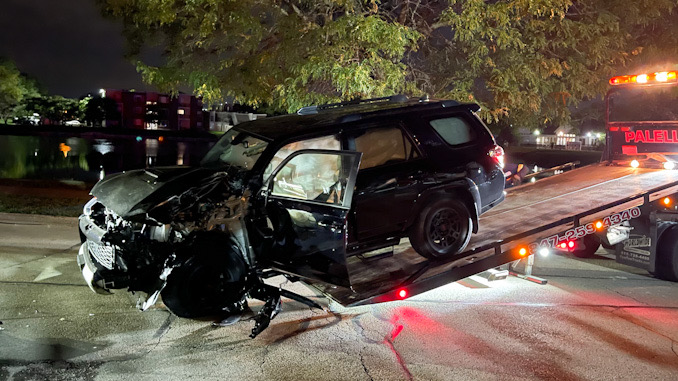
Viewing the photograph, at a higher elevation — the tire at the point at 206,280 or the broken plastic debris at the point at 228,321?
the tire at the point at 206,280

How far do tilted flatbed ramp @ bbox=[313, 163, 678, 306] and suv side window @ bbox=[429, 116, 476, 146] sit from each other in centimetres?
118

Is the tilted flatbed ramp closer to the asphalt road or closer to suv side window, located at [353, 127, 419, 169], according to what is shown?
the asphalt road

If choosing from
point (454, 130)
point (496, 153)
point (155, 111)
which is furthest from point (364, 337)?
point (155, 111)

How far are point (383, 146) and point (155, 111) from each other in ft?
434

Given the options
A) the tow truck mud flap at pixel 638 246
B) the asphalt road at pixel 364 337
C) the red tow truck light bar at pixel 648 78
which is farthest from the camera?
the red tow truck light bar at pixel 648 78

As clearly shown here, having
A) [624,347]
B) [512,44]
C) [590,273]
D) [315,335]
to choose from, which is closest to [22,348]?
[315,335]

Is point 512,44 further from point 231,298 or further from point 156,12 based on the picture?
point 231,298

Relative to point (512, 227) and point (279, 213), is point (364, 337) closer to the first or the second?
point (279, 213)

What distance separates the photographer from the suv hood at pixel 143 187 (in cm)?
553

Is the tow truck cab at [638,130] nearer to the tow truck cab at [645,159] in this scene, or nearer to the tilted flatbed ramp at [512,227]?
the tow truck cab at [645,159]

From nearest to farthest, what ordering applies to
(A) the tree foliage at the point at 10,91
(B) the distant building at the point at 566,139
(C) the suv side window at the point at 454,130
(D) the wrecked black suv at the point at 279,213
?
(D) the wrecked black suv at the point at 279,213
(C) the suv side window at the point at 454,130
(B) the distant building at the point at 566,139
(A) the tree foliage at the point at 10,91

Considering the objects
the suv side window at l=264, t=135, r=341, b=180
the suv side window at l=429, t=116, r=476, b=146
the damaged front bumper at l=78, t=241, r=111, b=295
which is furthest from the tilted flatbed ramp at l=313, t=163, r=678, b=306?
the damaged front bumper at l=78, t=241, r=111, b=295

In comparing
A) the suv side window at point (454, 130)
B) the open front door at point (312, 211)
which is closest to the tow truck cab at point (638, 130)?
the suv side window at point (454, 130)

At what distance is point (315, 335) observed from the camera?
5.99m
